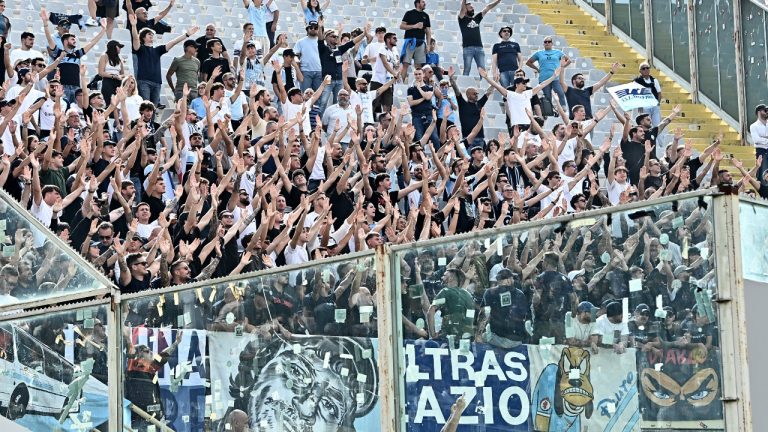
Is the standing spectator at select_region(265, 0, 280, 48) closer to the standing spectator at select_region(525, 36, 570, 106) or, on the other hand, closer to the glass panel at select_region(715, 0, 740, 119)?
the standing spectator at select_region(525, 36, 570, 106)

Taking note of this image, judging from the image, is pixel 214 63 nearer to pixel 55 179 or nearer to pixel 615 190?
pixel 55 179

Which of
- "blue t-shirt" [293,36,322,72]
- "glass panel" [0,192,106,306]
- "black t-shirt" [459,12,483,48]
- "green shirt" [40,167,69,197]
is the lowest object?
"glass panel" [0,192,106,306]

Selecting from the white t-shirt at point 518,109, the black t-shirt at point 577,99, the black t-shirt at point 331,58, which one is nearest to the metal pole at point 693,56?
the black t-shirt at point 577,99

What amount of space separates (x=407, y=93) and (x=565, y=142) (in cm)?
234

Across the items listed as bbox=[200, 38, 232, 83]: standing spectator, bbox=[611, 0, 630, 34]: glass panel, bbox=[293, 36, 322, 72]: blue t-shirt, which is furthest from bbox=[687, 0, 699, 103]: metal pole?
bbox=[200, 38, 232, 83]: standing spectator

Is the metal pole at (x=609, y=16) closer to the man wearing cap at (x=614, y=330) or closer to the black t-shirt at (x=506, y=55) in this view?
the black t-shirt at (x=506, y=55)

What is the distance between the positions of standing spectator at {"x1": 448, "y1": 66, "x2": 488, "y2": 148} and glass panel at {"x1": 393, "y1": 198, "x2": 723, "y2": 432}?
42.6ft

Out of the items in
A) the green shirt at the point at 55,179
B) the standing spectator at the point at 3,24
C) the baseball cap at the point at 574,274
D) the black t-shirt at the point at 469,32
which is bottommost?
the baseball cap at the point at 574,274

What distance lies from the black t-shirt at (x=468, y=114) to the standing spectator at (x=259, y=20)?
2.75 metres

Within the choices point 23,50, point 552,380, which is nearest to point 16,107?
point 23,50

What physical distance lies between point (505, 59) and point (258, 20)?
337 cm

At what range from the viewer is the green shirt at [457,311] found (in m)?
6.68

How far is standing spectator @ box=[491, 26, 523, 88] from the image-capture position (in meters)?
21.6

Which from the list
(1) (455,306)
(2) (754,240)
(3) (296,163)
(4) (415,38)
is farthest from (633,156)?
(2) (754,240)
